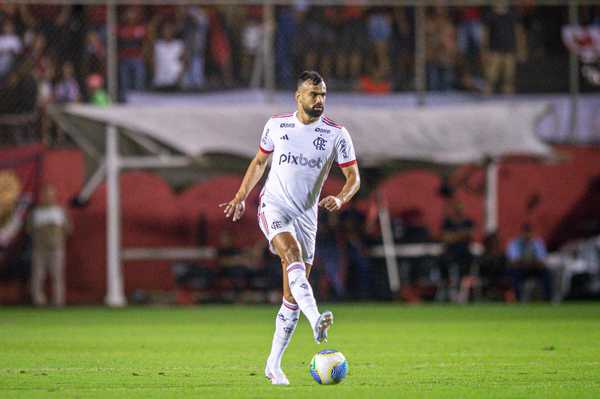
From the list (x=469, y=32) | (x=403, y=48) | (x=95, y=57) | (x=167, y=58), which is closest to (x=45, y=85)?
(x=95, y=57)

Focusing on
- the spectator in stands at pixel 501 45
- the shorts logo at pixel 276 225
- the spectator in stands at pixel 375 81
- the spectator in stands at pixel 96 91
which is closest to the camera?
the shorts logo at pixel 276 225

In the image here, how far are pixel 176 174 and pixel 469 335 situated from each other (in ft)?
34.1

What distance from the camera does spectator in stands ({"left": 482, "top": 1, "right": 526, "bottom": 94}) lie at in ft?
87.3

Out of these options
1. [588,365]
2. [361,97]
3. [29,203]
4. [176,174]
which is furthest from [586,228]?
[588,365]

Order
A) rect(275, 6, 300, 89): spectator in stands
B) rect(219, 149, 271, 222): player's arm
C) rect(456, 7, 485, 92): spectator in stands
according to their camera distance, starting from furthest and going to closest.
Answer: rect(456, 7, 485, 92): spectator in stands
rect(275, 6, 300, 89): spectator in stands
rect(219, 149, 271, 222): player's arm

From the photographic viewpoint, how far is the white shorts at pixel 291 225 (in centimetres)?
1026

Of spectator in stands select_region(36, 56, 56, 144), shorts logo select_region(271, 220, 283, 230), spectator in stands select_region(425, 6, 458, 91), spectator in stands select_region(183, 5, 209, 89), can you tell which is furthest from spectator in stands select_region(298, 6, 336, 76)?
shorts logo select_region(271, 220, 283, 230)

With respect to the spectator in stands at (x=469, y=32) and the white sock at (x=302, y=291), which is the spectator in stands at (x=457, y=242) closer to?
the spectator in stands at (x=469, y=32)

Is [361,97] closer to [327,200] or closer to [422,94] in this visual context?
[422,94]

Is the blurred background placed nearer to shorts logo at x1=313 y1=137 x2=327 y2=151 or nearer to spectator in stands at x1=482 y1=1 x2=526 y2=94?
spectator in stands at x1=482 y1=1 x2=526 y2=94

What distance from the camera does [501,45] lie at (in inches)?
1046

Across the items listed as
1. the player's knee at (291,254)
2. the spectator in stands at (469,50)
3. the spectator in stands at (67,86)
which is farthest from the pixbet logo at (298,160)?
the spectator in stands at (469,50)

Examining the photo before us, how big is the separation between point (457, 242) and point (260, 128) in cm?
445

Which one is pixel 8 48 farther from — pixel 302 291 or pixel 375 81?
pixel 302 291
